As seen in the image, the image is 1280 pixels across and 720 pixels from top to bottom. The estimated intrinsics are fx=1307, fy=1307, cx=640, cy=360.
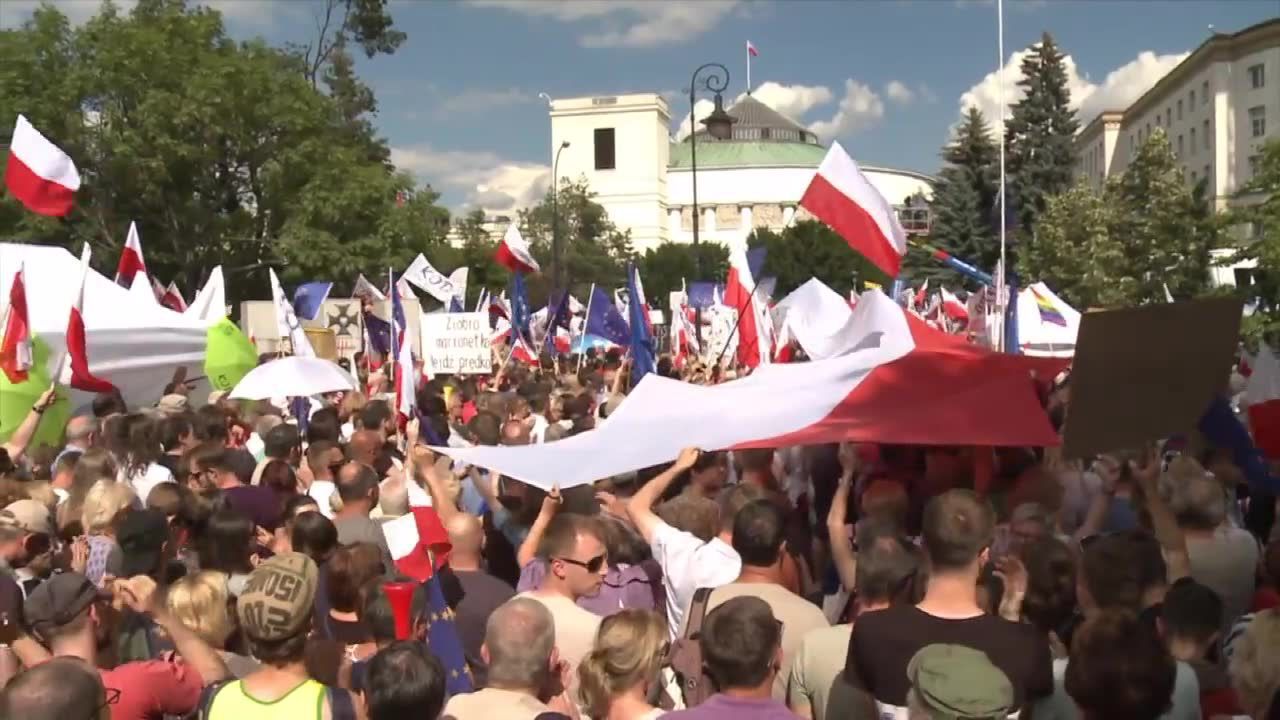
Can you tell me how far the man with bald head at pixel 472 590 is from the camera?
15.1ft

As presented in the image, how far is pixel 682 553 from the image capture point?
177 inches

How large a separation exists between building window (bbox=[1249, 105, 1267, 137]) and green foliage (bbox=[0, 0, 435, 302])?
41.0 meters

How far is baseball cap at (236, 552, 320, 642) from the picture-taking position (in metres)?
3.46

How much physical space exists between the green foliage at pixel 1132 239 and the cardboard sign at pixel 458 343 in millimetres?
25036

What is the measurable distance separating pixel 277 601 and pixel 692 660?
1.25m

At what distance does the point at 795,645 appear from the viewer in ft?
12.9

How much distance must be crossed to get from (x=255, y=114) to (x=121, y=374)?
23.4 m

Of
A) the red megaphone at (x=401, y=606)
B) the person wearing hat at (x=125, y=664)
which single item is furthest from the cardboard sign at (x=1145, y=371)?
the person wearing hat at (x=125, y=664)

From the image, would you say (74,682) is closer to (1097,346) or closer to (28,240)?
(1097,346)

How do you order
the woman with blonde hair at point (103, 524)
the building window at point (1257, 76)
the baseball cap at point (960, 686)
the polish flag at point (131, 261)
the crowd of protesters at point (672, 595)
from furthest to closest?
the building window at point (1257, 76) < the polish flag at point (131, 261) < the woman with blonde hair at point (103, 524) < the crowd of protesters at point (672, 595) < the baseball cap at point (960, 686)

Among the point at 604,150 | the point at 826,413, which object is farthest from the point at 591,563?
the point at 604,150

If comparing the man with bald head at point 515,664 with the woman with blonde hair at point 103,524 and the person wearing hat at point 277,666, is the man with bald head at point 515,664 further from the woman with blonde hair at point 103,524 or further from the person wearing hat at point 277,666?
the woman with blonde hair at point 103,524

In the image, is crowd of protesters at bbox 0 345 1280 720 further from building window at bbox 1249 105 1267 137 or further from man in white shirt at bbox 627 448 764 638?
building window at bbox 1249 105 1267 137

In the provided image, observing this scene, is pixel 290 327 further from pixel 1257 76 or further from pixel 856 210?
pixel 1257 76
